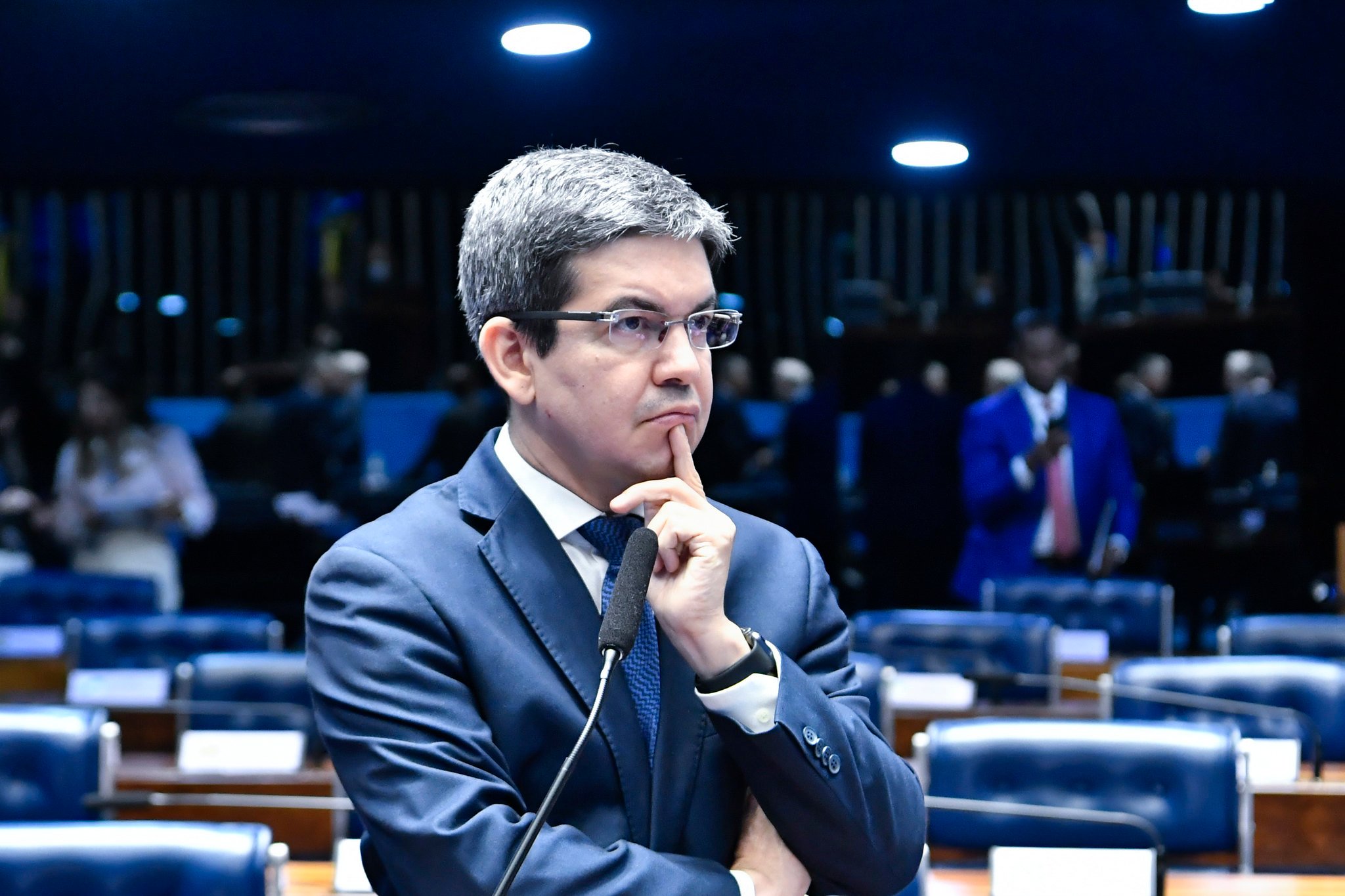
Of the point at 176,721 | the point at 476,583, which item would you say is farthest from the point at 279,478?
the point at 476,583

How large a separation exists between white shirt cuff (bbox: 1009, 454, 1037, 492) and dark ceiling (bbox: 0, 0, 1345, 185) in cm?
151

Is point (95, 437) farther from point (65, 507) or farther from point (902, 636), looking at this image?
point (902, 636)

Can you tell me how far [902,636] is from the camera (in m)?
4.92

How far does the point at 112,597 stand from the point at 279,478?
2322 millimetres

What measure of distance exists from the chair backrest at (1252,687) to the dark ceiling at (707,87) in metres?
2.23

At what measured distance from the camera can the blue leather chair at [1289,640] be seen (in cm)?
466

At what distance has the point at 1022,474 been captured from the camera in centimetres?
767

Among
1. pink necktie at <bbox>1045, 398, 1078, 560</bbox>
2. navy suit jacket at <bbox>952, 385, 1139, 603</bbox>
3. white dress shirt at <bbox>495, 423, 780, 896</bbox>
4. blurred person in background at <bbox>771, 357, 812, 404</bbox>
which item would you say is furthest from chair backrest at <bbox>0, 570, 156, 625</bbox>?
white dress shirt at <bbox>495, 423, 780, 896</bbox>

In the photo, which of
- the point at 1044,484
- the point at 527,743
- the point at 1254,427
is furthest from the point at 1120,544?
the point at 527,743

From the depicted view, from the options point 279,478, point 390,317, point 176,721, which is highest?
point 390,317

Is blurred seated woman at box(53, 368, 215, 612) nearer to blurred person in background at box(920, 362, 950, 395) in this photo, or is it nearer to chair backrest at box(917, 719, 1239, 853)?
blurred person in background at box(920, 362, 950, 395)

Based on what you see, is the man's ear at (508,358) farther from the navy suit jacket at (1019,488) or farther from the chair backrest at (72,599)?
the navy suit jacket at (1019,488)

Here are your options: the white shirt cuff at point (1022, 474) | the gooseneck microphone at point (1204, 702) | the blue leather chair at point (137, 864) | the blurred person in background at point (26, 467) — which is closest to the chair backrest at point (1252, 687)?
the gooseneck microphone at point (1204, 702)

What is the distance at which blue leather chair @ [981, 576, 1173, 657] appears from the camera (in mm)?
5512
